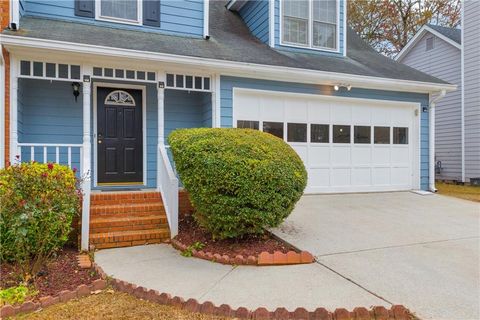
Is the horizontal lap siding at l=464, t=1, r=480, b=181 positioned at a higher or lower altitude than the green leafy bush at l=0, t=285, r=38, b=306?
higher

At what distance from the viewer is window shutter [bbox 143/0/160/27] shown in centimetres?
747

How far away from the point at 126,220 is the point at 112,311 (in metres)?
2.25

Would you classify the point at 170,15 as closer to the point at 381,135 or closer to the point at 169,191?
the point at 169,191

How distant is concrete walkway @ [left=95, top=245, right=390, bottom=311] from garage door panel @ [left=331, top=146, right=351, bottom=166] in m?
4.61

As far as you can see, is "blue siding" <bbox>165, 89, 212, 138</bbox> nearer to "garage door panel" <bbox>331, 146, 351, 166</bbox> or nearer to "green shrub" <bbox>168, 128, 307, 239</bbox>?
"green shrub" <bbox>168, 128, 307, 239</bbox>

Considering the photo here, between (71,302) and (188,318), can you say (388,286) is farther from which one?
(71,302)

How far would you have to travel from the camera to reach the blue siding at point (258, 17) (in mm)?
8830

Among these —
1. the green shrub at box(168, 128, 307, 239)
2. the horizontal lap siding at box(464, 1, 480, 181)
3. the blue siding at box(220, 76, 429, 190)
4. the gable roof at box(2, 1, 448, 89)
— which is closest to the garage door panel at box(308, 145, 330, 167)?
the blue siding at box(220, 76, 429, 190)

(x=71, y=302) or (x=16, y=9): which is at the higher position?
(x=16, y=9)

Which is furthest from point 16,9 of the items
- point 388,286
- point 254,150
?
point 388,286

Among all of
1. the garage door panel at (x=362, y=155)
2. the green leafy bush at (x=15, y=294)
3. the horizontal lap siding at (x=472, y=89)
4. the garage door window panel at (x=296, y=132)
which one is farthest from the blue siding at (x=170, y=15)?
the horizontal lap siding at (x=472, y=89)

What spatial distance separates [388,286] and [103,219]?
389cm

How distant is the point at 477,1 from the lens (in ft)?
39.4

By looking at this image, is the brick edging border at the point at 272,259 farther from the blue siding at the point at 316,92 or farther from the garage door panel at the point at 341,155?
the garage door panel at the point at 341,155
